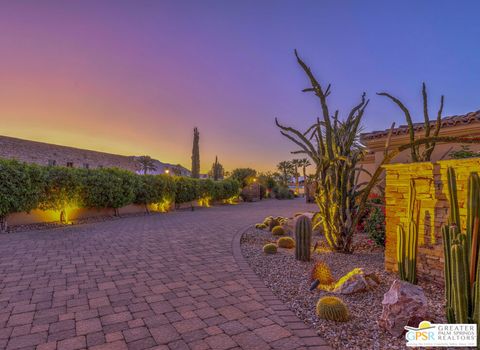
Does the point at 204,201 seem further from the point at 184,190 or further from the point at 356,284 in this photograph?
the point at 356,284

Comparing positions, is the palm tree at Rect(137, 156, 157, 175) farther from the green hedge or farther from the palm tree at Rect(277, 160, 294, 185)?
the palm tree at Rect(277, 160, 294, 185)

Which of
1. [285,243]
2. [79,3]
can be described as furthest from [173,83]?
[285,243]

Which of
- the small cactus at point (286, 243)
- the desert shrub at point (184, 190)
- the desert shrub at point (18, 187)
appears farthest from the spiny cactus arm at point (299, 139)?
the desert shrub at point (184, 190)

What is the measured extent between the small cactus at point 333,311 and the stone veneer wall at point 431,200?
1840 mm

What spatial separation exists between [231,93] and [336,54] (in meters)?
7.58

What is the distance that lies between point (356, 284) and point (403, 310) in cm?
115

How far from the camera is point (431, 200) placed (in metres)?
3.79

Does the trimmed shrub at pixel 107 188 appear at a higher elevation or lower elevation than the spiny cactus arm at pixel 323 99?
lower

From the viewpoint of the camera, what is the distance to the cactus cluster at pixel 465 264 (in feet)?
7.11

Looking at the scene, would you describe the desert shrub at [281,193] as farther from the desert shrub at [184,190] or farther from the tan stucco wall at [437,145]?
the tan stucco wall at [437,145]

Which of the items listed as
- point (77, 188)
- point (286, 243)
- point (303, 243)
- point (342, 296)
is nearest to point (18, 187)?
point (77, 188)

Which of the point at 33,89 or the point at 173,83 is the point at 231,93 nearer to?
the point at 173,83

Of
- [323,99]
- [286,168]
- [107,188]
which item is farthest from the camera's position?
[286,168]

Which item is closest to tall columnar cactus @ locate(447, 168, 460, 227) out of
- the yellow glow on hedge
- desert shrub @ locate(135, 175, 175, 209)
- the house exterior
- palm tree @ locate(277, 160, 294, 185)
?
the house exterior
